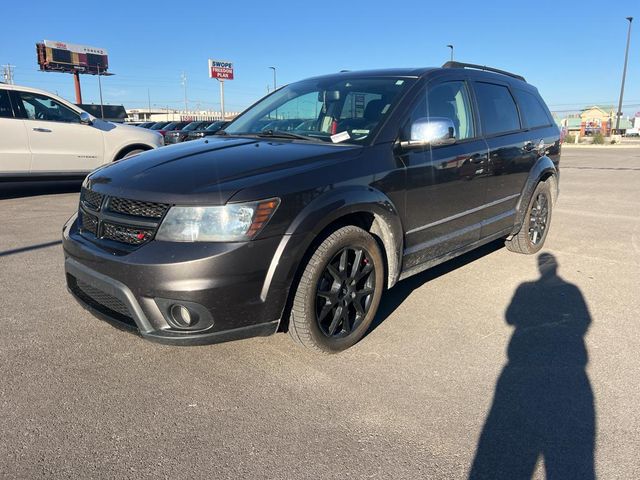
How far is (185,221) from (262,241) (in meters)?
0.40

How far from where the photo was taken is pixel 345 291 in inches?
125

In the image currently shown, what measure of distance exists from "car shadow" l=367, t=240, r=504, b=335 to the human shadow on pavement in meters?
0.85

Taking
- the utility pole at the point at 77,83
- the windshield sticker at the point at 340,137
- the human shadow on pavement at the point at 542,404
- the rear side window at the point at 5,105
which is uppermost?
the utility pole at the point at 77,83

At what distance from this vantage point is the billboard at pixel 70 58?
61750 millimetres

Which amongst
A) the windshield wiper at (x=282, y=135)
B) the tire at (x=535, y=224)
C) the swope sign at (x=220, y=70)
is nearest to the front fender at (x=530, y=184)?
the tire at (x=535, y=224)

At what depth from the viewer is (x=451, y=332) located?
356 centimetres

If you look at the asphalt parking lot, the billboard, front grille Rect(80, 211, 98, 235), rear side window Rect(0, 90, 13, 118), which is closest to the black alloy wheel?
the asphalt parking lot

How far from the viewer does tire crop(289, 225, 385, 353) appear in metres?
2.91

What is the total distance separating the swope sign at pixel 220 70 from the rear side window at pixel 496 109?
58.6 metres

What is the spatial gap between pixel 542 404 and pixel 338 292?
1.27 meters

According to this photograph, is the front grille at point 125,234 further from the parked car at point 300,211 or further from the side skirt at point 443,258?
the side skirt at point 443,258

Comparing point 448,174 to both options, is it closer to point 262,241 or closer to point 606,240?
point 262,241

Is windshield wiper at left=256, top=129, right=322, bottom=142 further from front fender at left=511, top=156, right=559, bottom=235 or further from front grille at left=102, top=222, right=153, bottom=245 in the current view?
front fender at left=511, top=156, right=559, bottom=235

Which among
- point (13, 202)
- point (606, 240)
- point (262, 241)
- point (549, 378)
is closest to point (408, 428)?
point (549, 378)
